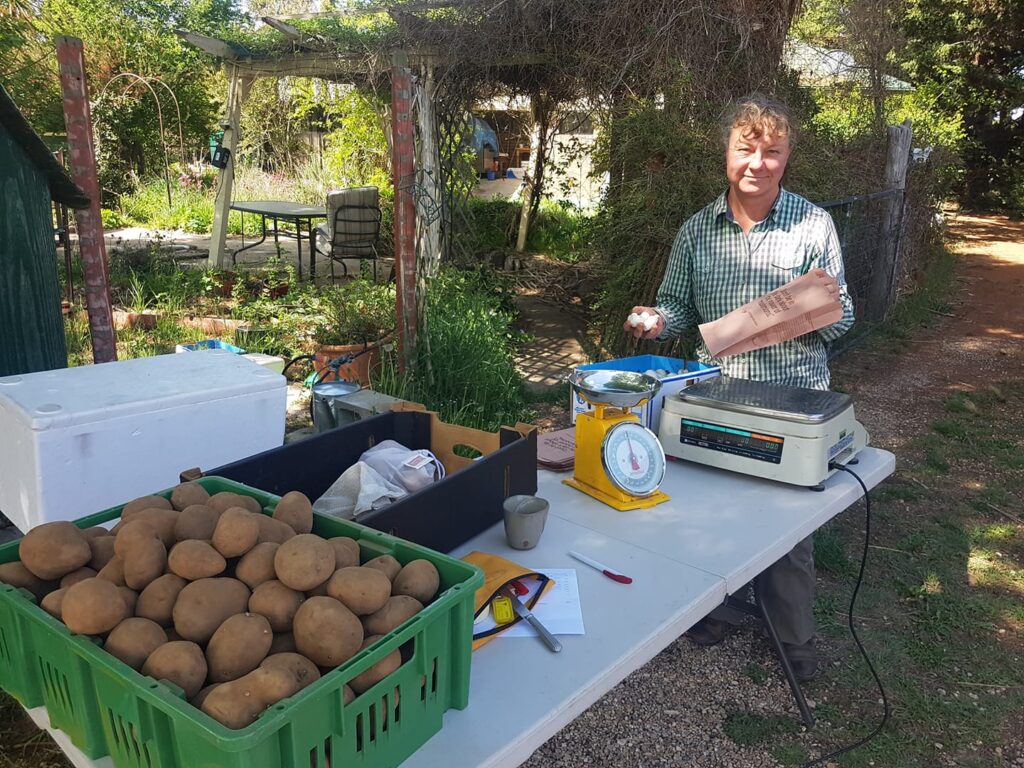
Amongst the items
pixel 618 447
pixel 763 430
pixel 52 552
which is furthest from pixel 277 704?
pixel 763 430

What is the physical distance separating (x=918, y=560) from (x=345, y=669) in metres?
3.40

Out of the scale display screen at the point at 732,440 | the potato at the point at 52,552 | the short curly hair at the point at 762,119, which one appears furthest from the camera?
the short curly hair at the point at 762,119

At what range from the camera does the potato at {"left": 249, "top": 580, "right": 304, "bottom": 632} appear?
1.01 metres

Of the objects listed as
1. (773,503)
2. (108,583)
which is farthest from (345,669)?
(773,503)

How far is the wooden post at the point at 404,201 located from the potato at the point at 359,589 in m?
3.48

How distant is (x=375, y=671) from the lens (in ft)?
3.30

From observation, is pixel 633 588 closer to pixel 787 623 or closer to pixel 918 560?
pixel 787 623

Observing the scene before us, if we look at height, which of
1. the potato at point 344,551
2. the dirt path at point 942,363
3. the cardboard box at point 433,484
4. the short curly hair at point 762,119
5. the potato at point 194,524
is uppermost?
the short curly hair at point 762,119

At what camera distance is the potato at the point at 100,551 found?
3.76 ft

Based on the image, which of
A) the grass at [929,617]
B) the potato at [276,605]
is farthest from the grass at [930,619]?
the potato at [276,605]

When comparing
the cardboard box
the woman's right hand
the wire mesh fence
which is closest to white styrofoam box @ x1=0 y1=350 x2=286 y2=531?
the cardboard box

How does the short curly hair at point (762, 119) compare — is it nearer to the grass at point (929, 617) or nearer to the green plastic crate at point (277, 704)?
the green plastic crate at point (277, 704)

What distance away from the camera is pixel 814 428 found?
198 cm

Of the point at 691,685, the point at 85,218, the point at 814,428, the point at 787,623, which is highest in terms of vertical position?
the point at 85,218
